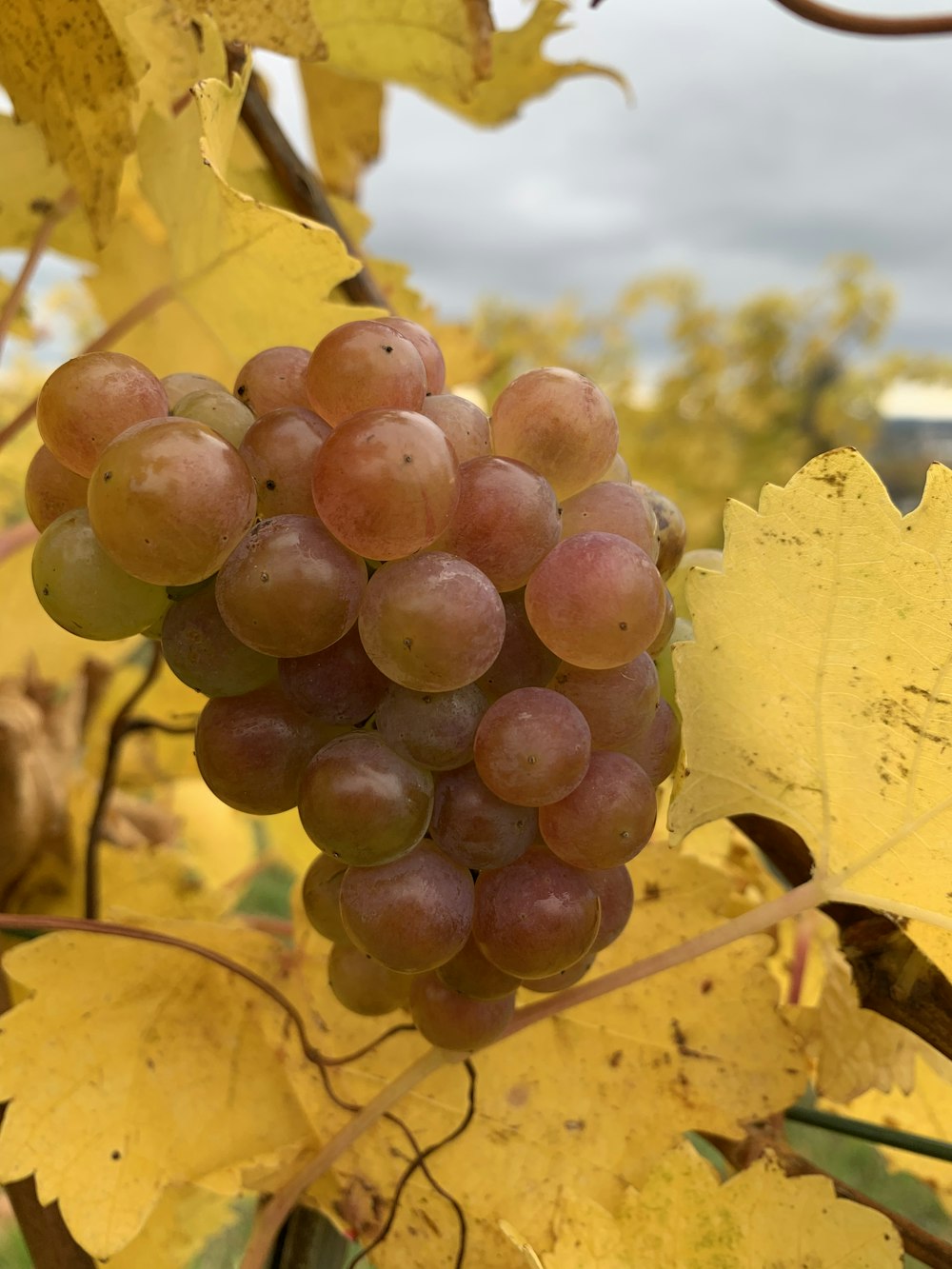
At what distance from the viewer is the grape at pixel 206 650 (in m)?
0.28

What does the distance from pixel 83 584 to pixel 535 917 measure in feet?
0.52

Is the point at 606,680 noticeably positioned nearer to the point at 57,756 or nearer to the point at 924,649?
the point at 924,649

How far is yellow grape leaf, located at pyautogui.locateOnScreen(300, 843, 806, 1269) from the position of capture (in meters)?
0.38

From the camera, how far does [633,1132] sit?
1.26ft

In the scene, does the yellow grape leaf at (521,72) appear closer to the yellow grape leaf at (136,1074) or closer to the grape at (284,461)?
the grape at (284,461)

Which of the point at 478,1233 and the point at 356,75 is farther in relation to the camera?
the point at 356,75

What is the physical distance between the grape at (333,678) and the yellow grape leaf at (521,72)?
0.33 m

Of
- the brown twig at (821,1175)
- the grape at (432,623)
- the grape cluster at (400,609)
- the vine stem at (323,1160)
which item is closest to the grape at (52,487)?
the grape cluster at (400,609)

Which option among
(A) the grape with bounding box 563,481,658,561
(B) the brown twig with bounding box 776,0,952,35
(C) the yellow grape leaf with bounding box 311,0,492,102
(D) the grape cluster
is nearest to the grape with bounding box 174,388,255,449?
(D) the grape cluster

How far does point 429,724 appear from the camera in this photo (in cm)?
28

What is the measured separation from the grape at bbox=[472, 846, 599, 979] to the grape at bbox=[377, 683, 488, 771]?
42mm

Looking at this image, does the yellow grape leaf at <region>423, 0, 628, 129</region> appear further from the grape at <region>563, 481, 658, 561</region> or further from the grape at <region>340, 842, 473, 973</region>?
the grape at <region>340, 842, 473, 973</region>

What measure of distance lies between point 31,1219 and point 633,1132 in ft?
0.76

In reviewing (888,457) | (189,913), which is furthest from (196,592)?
(888,457)
